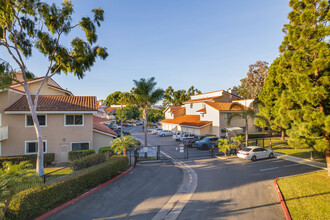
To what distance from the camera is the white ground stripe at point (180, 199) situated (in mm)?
8812

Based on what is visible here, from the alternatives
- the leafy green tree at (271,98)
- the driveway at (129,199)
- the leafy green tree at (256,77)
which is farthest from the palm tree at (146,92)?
the leafy green tree at (256,77)

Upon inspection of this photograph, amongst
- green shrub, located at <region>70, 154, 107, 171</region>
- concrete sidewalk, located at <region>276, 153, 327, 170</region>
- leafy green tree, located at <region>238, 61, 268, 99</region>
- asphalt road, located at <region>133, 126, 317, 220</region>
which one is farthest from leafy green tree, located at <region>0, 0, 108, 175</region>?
leafy green tree, located at <region>238, 61, 268, 99</region>

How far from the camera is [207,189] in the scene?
12148mm

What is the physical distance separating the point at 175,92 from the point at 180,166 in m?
58.0

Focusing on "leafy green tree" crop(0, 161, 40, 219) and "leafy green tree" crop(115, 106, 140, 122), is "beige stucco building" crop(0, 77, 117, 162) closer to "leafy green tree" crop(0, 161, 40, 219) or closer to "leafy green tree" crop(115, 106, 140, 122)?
"leafy green tree" crop(0, 161, 40, 219)

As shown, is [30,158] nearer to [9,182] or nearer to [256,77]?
[9,182]

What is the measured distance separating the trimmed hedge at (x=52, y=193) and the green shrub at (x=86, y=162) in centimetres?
196

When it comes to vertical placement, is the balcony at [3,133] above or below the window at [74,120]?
below

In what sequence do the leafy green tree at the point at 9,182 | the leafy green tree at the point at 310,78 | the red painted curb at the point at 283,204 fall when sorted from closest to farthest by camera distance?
the leafy green tree at the point at 9,182 → the red painted curb at the point at 283,204 → the leafy green tree at the point at 310,78

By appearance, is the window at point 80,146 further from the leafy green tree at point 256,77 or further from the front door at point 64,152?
the leafy green tree at point 256,77

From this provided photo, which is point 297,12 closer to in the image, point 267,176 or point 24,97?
point 267,176

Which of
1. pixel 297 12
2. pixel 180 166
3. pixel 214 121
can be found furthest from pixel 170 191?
pixel 214 121

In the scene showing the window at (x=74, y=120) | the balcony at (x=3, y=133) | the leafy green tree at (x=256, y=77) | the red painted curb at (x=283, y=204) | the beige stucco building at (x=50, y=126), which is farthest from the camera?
the leafy green tree at (x=256, y=77)

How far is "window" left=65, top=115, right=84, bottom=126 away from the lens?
20422 mm
